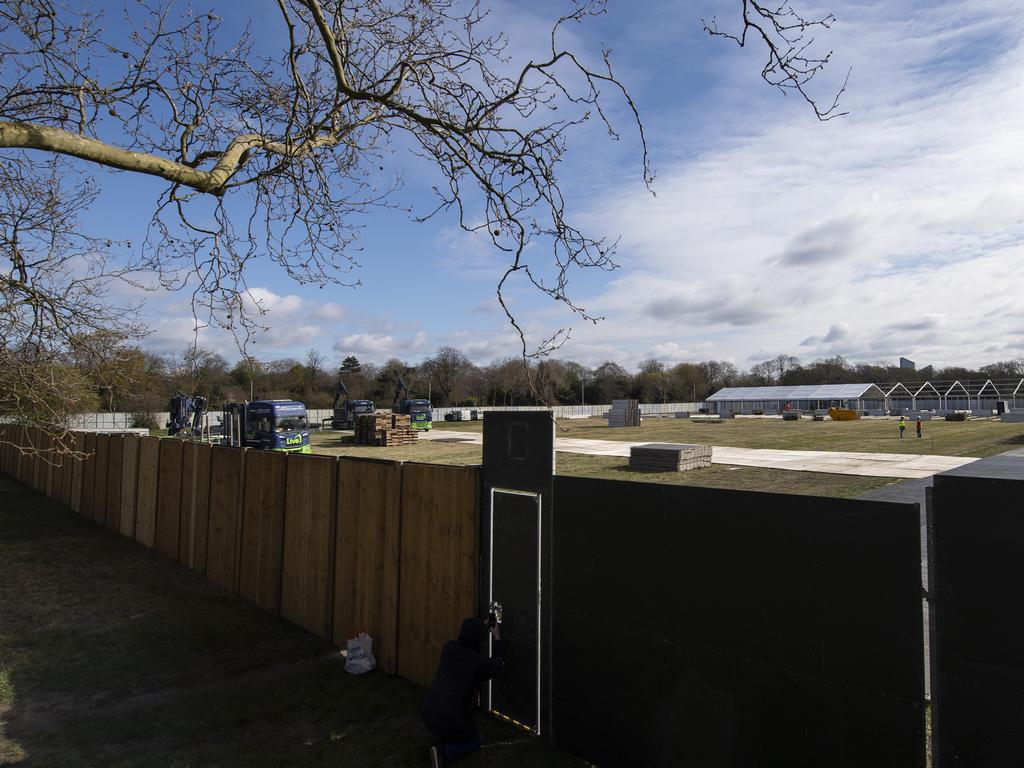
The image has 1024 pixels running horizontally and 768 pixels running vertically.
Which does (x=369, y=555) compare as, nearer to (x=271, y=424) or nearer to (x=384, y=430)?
(x=271, y=424)

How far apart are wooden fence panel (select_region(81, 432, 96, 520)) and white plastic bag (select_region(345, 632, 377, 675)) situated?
10817 millimetres

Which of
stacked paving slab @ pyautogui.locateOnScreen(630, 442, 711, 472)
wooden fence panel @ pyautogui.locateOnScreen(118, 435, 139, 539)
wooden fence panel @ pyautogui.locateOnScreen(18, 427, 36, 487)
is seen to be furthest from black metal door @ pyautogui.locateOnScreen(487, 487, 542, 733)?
stacked paving slab @ pyautogui.locateOnScreen(630, 442, 711, 472)

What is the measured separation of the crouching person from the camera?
4582 mm

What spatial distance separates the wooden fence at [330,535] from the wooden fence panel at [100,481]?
2.34m

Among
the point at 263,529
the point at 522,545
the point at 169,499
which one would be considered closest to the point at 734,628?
the point at 522,545

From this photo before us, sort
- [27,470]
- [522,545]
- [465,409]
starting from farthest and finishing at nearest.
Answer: [465,409] → [27,470] → [522,545]

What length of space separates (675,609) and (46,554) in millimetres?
11271

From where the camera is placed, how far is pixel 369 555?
662cm

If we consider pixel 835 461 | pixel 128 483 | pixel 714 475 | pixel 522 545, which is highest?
pixel 522 545

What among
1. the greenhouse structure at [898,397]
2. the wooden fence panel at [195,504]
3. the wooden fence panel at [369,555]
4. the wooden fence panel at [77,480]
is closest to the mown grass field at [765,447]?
the wooden fence panel at [369,555]

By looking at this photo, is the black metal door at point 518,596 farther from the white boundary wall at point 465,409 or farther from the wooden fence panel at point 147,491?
the white boundary wall at point 465,409

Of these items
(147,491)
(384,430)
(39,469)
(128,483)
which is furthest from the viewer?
(384,430)

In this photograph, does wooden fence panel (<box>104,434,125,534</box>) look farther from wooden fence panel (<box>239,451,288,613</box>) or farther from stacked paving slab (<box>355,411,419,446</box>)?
stacked paving slab (<box>355,411,419,446</box>)

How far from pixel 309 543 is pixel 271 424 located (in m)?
24.2
